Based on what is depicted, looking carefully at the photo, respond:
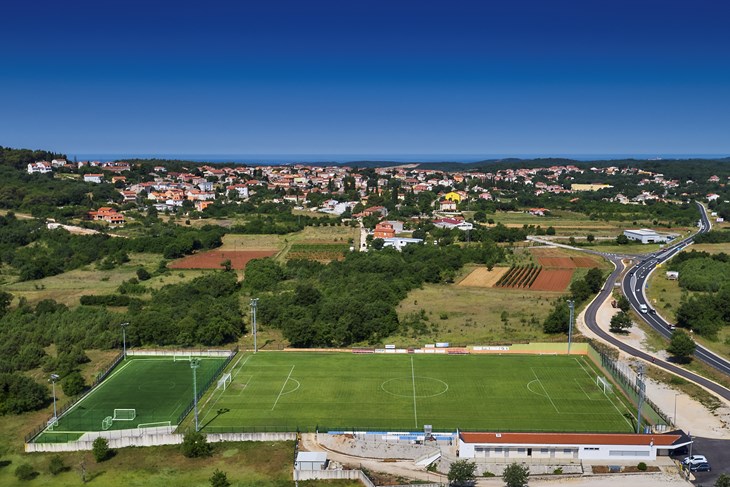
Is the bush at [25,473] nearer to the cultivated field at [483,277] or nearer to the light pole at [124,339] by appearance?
the light pole at [124,339]

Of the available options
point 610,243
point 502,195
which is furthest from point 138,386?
point 502,195

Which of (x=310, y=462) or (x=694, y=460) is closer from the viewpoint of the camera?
(x=694, y=460)

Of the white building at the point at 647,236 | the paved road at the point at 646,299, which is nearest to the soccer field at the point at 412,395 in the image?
the paved road at the point at 646,299

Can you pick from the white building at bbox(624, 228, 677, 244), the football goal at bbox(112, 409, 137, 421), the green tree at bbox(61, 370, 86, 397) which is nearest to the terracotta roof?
the football goal at bbox(112, 409, 137, 421)

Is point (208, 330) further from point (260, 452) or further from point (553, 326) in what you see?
point (553, 326)

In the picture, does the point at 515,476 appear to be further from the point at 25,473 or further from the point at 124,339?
the point at 124,339

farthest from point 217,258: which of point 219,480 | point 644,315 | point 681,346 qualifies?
point 681,346

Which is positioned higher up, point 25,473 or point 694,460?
point 694,460
